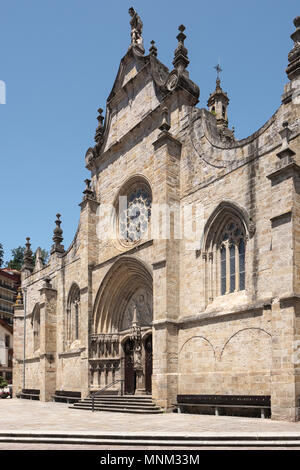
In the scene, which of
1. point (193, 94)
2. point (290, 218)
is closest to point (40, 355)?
point (193, 94)

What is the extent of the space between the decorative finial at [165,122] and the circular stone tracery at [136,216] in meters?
3.11

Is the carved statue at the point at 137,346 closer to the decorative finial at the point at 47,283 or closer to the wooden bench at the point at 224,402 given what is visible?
the wooden bench at the point at 224,402

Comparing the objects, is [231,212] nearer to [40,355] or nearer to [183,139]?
[183,139]

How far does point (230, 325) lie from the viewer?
1486 centimetres

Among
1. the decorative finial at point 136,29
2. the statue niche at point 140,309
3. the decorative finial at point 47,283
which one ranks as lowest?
the statue niche at point 140,309

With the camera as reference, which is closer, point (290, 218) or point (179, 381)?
point (290, 218)

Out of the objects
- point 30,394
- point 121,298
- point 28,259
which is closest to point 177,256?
point 121,298

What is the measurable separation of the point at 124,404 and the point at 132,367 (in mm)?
3016

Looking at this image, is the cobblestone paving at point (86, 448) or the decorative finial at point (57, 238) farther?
the decorative finial at point (57, 238)

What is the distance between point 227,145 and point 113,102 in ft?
30.4

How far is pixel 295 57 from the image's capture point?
1449cm

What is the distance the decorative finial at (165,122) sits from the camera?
18516 mm

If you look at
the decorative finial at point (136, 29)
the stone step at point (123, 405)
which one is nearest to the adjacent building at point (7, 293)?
the decorative finial at point (136, 29)

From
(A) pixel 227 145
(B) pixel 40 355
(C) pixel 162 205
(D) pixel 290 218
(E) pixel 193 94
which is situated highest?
(E) pixel 193 94
